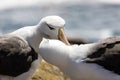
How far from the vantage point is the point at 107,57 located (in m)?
7.84

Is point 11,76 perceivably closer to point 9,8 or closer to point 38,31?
point 38,31

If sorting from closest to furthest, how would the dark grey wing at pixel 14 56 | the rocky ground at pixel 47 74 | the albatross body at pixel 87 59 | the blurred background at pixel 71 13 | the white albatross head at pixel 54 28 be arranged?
the albatross body at pixel 87 59 < the dark grey wing at pixel 14 56 < the white albatross head at pixel 54 28 < the rocky ground at pixel 47 74 < the blurred background at pixel 71 13

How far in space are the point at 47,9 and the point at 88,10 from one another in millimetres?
Result: 3342

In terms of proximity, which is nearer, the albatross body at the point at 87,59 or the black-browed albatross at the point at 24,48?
the albatross body at the point at 87,59

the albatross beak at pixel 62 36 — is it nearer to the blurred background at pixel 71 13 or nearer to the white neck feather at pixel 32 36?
the white neck feather at pixel 32 36

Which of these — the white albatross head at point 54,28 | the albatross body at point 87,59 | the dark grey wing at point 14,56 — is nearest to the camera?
the albatross body at point 87,59

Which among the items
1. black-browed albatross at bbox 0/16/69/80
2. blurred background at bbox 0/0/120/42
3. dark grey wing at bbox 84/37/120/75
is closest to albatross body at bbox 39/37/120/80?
dark grey wing at bbox 84/37/120/75

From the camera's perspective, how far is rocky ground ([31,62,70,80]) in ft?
30.1

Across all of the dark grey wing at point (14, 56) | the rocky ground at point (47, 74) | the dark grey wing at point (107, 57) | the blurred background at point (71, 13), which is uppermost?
the dark grey wing at point (107, 57)

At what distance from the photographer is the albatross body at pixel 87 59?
771 cm

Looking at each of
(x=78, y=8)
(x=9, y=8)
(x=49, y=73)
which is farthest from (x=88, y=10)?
(x=49, y=73)

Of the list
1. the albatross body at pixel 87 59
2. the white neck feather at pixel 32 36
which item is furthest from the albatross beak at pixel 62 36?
the white neck feather at pixel 32 36

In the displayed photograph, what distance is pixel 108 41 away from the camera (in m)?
8.00

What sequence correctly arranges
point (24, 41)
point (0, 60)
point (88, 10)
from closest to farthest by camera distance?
point (0, 60) < point (24, 41) < point (88, 10)
